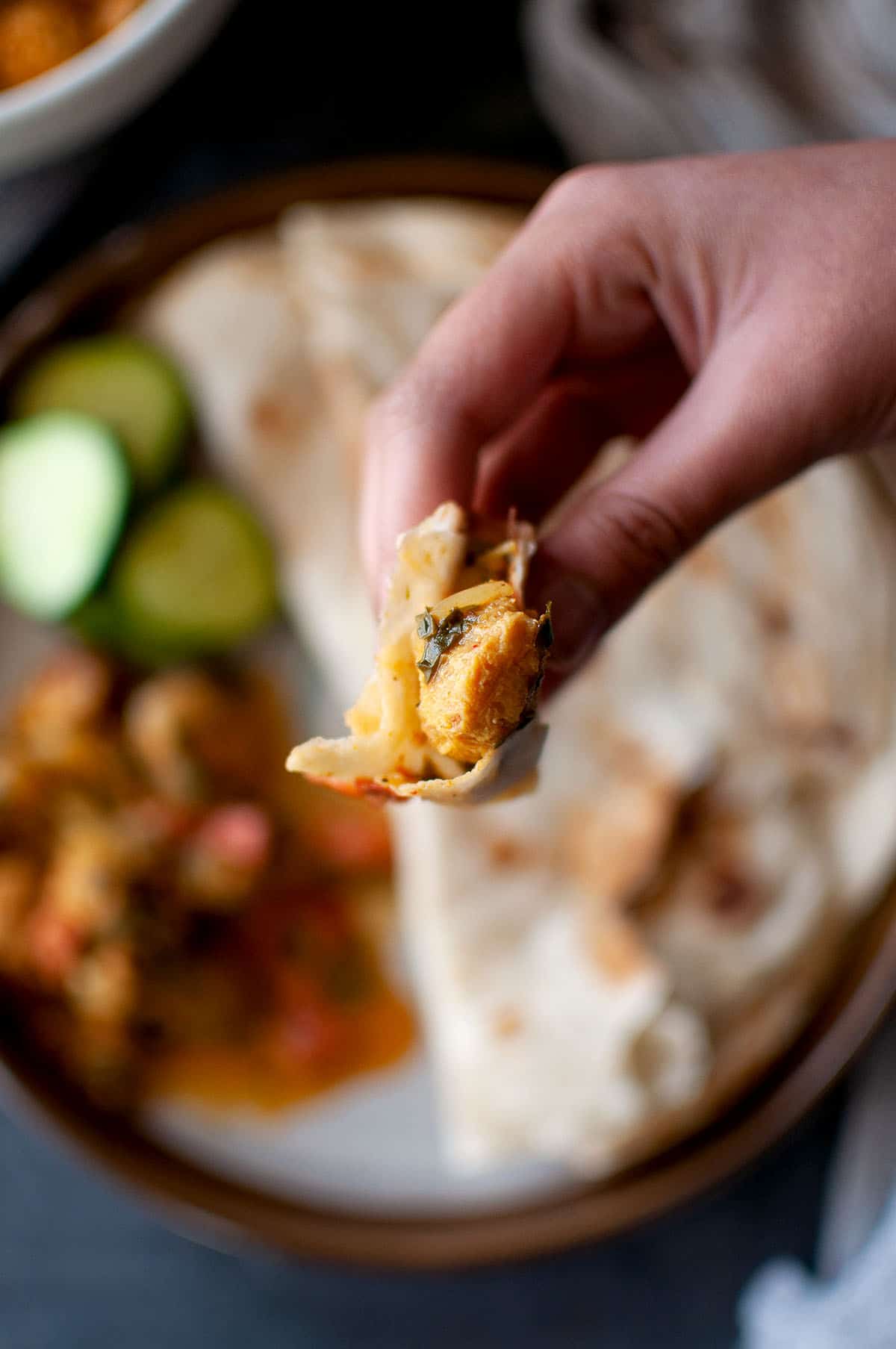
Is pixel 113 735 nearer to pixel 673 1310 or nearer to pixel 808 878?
pixel 808 878

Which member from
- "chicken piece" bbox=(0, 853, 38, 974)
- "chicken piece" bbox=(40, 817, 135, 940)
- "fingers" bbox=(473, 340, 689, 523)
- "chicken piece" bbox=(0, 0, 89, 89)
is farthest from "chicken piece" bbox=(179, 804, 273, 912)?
"chicken piece" bbox=(0, 0, 89, 89)

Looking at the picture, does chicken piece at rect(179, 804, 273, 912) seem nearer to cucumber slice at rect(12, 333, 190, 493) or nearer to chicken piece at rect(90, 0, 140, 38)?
cucumber slice at rect(12, 333, 190, 493)

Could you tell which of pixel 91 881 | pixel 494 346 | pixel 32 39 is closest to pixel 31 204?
pixel 32 39

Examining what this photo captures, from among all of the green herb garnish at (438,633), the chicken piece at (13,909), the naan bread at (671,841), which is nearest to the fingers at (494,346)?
the green herb garnish at (438,633)

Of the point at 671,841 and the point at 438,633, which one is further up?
the point at 438,633

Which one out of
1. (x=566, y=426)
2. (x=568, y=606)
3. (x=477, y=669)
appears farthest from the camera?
(x=566, y=426)

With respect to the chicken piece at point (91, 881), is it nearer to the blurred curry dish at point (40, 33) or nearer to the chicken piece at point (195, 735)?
the chicken piece at point (195, 735)

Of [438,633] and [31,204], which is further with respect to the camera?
[31,204]

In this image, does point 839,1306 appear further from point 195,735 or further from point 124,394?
point 124,394
